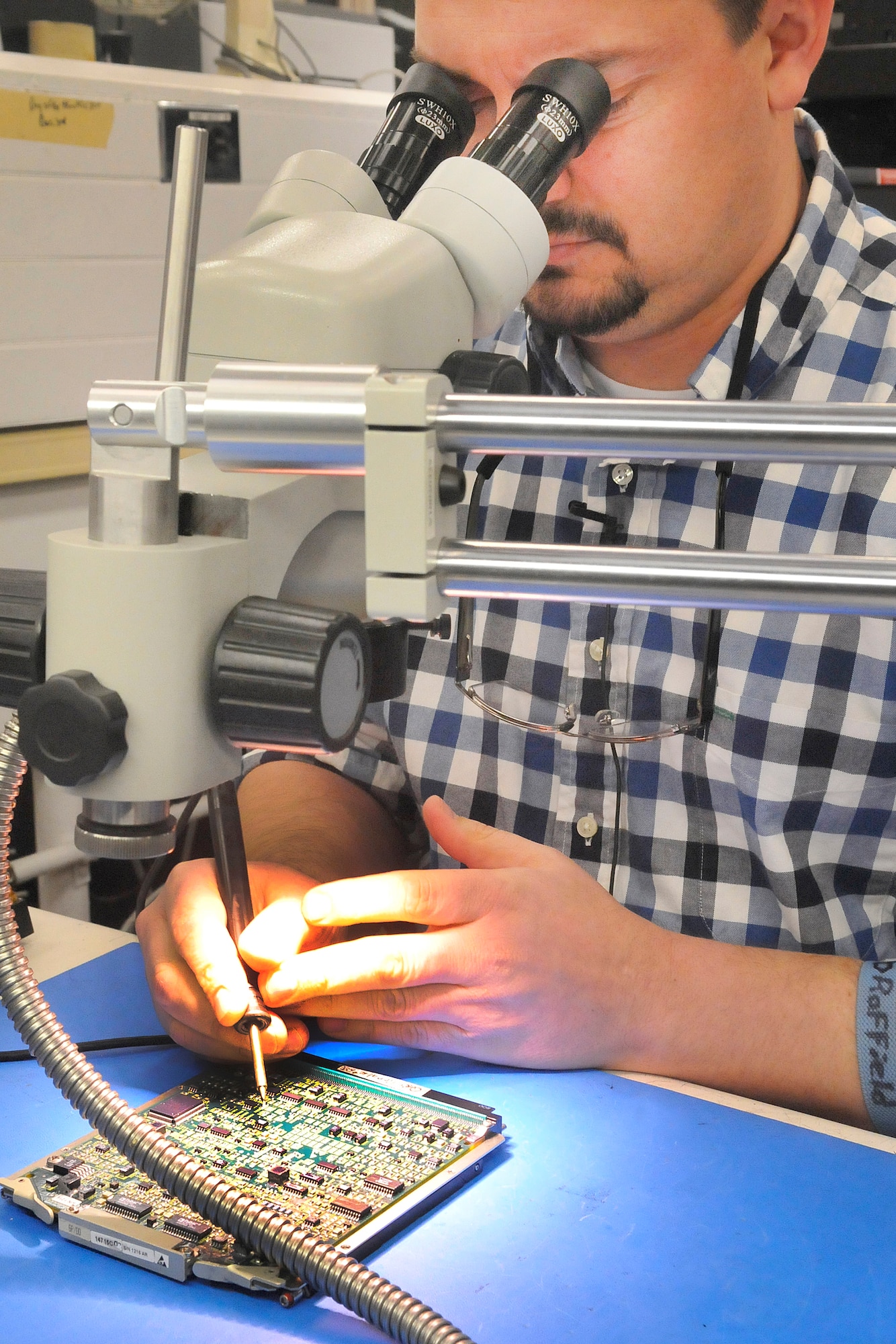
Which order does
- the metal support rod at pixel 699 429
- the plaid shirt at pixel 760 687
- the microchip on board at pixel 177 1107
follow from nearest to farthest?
1. the metal support rod at pixel 699 429
2. the microchip on board at pixel 177 1107
3. the plaid shirt at pixel 760 687

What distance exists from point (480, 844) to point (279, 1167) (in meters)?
0.31

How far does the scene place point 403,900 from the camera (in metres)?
0.94

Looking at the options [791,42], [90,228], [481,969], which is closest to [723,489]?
[791,42]

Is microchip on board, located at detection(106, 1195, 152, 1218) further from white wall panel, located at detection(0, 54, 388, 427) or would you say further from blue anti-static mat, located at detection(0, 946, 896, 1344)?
white wall panel, located at detection(0, 54, 388, 427)

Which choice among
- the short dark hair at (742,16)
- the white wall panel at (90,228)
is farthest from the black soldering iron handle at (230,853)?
the white wall panel at (90,228)

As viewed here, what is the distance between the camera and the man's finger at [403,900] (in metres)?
0.94

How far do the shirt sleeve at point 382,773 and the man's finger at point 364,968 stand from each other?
0.49 meters

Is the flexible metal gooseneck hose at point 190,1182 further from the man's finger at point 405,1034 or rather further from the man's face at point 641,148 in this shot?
the man's face at point 641,148

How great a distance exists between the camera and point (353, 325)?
1.99 feet

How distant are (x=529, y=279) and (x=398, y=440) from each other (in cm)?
27

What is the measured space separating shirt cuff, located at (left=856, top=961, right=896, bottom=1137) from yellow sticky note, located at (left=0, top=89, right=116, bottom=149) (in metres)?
1.49

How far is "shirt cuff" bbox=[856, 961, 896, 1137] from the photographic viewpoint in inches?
38.4

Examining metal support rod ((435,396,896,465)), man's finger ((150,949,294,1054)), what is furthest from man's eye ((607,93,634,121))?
man's finger ((150,949,294,1054))

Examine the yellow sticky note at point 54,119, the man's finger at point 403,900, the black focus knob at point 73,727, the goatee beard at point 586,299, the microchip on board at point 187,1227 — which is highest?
the yellow sticky note at point 54,119
